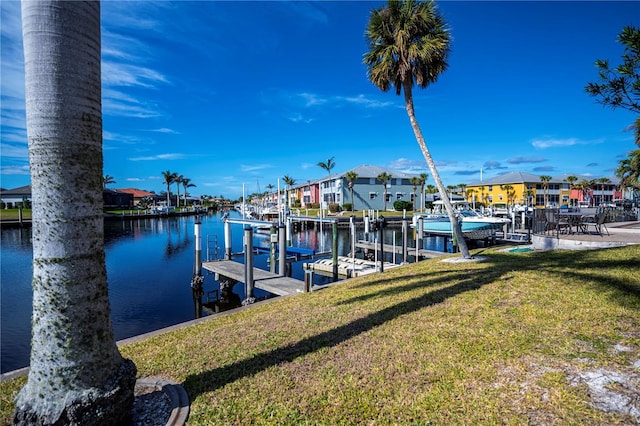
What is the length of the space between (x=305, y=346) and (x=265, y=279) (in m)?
8.29

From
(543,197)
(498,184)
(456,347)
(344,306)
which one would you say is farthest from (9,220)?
(543,197)

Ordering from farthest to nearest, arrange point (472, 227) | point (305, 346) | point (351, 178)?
point (351, 178) → point (472, 227) → point (305, 346)

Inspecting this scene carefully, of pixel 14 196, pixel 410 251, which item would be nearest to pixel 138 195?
pixel 14 196

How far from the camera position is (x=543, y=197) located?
74.2 metres

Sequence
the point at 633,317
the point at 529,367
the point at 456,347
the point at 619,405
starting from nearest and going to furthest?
the point at 619,405, the point at 529,367, the point at 456,347, the point at 633,317

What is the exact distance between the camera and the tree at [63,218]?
10.4 feet

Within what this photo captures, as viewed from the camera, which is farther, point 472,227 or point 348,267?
point 472,227

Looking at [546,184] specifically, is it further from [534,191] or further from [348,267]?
[348,267]

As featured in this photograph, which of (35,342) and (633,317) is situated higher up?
(35,342)

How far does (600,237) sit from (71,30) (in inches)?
794

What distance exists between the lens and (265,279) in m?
13.7

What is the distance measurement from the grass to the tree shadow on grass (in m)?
0.03

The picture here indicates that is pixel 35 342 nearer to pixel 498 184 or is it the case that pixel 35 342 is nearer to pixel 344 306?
pixel 344 306

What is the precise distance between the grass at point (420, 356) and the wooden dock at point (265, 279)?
12.0 feet
